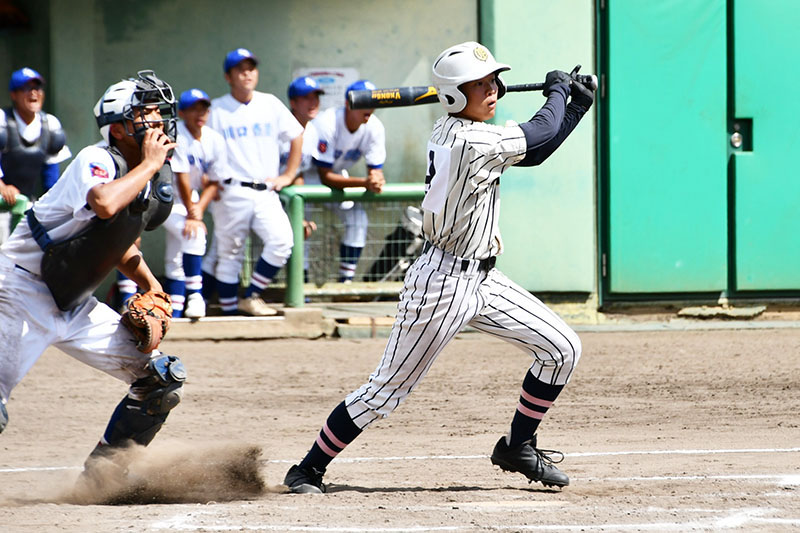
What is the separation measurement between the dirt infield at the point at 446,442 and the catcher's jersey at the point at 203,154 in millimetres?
1272

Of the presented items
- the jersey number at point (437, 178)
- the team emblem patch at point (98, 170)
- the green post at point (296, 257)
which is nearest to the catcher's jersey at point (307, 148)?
the green post at point (296, 257)

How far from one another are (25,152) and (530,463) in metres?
5.36

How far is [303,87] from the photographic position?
9.20 metres

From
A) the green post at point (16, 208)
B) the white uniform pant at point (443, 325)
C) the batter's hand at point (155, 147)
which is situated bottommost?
the white uniform pant at point (443, 325)

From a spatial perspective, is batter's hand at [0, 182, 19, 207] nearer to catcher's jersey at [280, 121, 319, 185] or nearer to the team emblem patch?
catcher's jersey at [280, 121, 319, 185]

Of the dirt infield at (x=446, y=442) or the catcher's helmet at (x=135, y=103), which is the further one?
the catcher's helmet at (x=135, y=103)

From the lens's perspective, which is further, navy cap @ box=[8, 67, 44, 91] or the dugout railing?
the dugout railing

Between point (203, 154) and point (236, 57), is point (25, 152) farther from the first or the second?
point (236, 57)

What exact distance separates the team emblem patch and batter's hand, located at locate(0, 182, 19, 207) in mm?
4141

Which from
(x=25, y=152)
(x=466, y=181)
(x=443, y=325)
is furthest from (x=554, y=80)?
(x=25, y=152)

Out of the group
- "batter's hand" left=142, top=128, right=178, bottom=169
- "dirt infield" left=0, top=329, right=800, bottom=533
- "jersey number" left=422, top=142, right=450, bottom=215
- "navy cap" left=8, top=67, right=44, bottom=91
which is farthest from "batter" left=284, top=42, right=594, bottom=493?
"navy cap" left=8, top=67, right=44, bottom=91

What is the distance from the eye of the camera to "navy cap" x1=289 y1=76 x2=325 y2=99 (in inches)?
362

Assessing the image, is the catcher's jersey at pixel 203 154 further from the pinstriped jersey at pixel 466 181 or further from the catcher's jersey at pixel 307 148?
the pinstriped jersey at pixel 466 181

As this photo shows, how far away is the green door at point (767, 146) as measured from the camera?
943 centimetres
